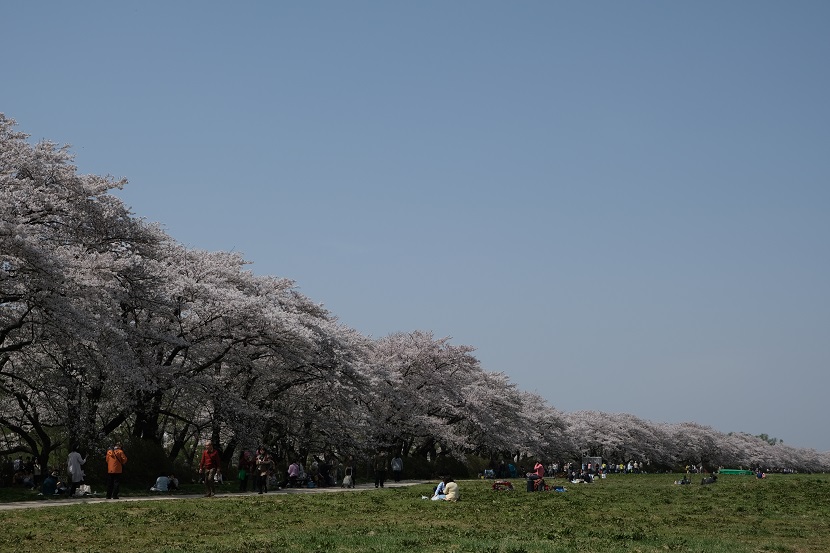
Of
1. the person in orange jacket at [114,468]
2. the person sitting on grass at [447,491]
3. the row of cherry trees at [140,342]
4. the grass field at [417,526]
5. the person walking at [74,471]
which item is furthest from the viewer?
the row of cherry trees at [140,342]

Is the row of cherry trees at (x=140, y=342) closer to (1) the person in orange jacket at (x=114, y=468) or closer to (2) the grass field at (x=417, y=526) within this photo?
(1) the person in orange jacket at (x=114, y=468)

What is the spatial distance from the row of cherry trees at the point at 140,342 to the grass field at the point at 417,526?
7.81m

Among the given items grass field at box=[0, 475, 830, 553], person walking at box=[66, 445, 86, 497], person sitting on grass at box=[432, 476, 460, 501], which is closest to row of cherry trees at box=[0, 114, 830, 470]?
person walking at box=[66, 445, 86, 497]

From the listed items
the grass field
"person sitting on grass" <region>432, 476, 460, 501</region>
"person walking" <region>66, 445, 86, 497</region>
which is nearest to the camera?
the grass field

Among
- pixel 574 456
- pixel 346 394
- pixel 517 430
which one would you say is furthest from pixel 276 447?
pixel 574 456

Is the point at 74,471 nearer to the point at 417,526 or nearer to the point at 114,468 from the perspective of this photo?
the point at 114,468

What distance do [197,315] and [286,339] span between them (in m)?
4.28

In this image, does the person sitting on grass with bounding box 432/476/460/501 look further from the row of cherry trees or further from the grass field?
the row of cherry trees

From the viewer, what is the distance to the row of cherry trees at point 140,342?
2934 cm

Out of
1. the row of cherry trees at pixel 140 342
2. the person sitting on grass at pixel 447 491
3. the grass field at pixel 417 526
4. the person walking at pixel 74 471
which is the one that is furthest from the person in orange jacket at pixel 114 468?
the person sitting on grass at pixel 447 491

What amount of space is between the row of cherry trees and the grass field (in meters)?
7.81

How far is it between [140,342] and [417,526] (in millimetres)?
21272

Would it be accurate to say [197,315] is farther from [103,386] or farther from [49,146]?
[49,146]

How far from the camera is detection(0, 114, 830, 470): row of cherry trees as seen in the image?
96.3ft
